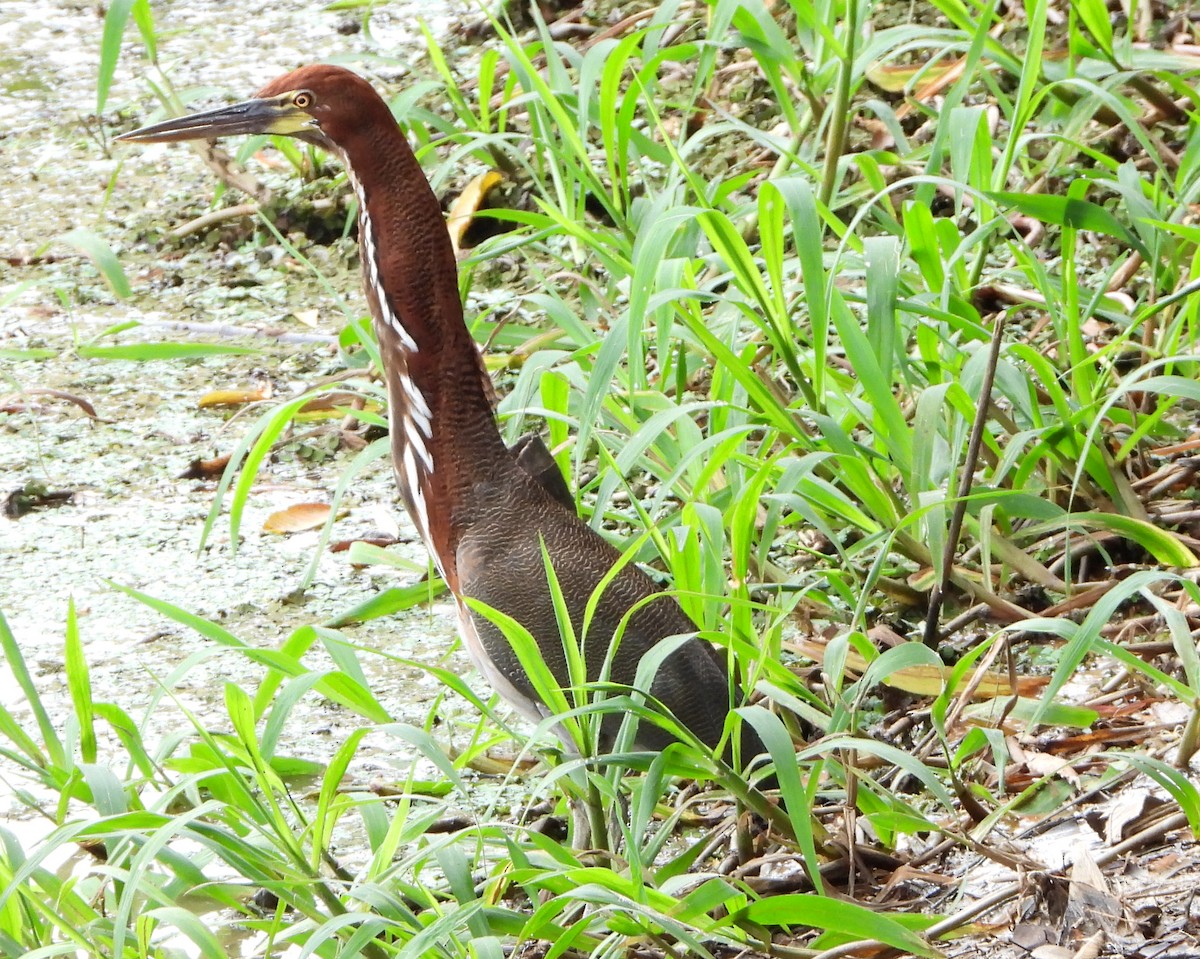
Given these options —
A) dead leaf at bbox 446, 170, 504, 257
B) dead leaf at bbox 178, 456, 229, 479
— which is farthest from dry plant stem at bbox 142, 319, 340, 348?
dead leaf at bbox 178, 456, 229, 479

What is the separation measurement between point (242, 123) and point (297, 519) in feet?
3.32

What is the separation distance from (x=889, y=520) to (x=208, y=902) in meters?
1.22

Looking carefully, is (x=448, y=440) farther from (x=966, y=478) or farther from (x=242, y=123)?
(x=966, y=478)

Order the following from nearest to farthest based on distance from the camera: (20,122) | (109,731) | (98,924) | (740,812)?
(98,924), (740,812), (109,731), (20,122)

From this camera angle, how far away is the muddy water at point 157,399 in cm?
327

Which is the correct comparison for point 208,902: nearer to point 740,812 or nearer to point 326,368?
point 740,812

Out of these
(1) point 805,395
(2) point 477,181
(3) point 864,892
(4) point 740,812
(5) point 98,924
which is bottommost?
(3) point 864,892

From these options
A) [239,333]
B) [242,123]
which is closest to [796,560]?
[242,123]

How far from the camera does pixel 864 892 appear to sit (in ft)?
A: 7.48

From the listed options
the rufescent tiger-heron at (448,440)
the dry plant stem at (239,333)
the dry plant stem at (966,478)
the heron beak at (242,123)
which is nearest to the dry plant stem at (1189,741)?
the dry plant stem at (966,478)

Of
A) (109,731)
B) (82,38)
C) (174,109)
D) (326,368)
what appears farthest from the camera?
(82,38)

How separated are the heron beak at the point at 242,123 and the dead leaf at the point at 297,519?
0.95 meters

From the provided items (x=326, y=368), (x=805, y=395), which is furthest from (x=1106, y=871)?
(x=326, y=368)

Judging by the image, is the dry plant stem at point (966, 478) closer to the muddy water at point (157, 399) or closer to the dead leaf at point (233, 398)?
the muddy water at point (157, 399)
